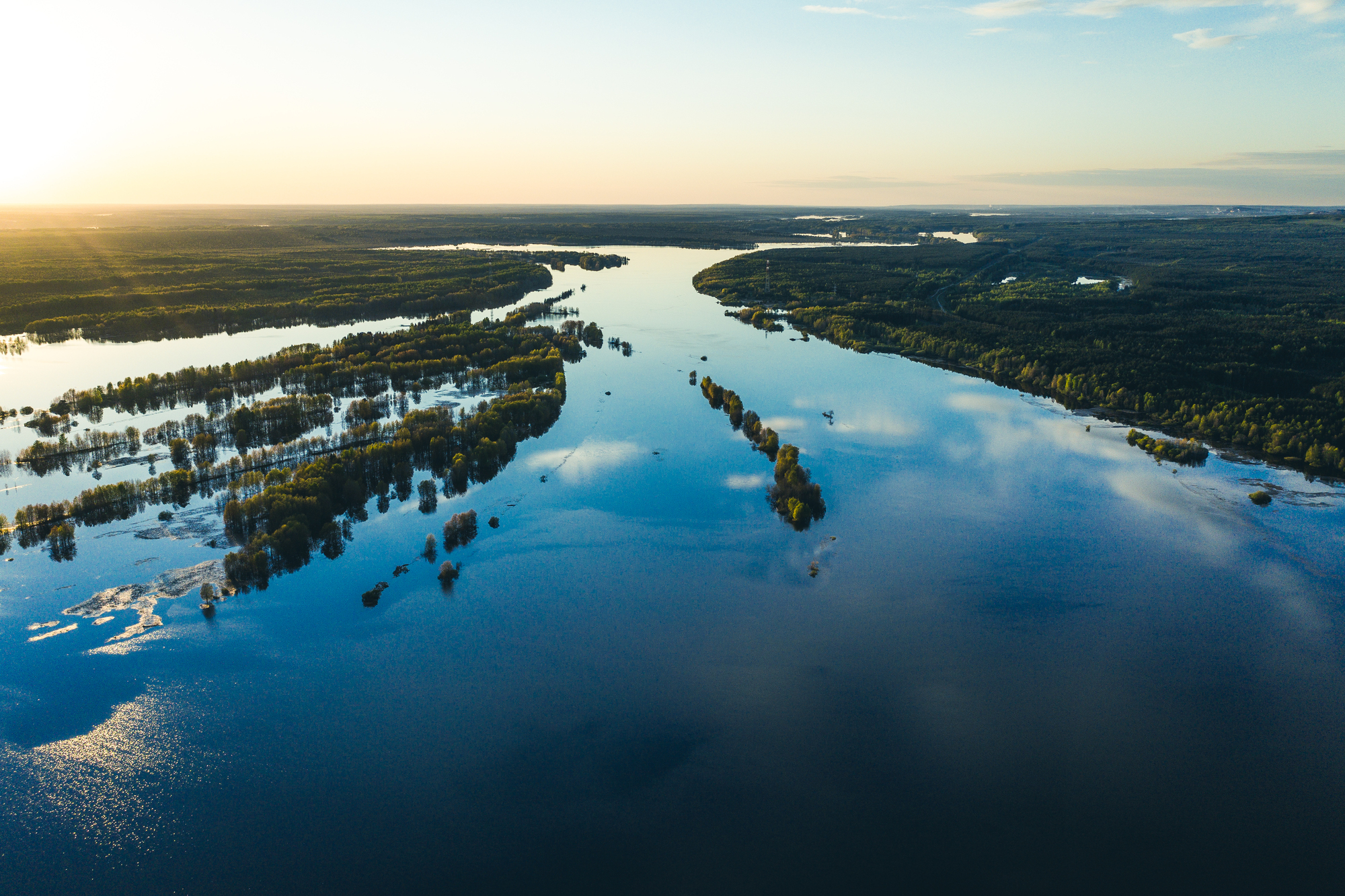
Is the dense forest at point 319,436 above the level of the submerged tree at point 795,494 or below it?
above

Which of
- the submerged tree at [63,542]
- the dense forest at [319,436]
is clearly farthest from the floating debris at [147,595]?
the submerged tree at [63,542]

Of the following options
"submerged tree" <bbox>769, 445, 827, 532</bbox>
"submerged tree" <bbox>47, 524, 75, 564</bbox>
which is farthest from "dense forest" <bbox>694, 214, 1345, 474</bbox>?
"submerged tree" <bbox>47, 524, 75, 564</bbox>

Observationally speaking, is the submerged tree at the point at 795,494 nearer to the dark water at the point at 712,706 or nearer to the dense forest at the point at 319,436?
the dark water at the point at 712,706

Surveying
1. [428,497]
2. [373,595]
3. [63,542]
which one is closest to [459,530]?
[428,497]

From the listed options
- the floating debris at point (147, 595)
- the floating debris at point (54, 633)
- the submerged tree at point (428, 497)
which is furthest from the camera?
the submerged tree at point (428, 497)

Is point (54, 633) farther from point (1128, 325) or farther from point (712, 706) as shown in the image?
point (1128, 325)

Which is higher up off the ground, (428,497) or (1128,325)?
(1128,325)
